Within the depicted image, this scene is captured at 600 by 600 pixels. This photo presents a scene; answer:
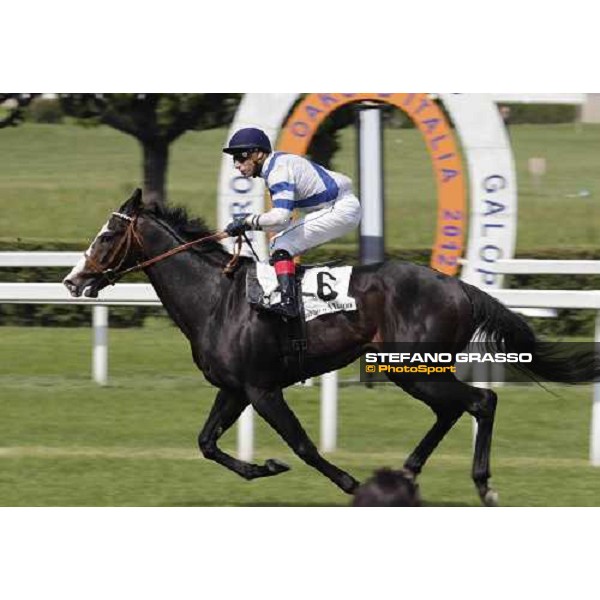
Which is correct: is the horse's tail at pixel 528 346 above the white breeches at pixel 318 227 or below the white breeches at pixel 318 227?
below

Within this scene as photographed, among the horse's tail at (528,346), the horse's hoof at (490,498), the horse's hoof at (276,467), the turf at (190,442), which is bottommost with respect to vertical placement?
the turf at (190,442)

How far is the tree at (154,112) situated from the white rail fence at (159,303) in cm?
401

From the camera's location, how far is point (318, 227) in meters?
6.47

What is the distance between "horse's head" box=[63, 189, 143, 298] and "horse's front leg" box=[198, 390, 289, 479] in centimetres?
83

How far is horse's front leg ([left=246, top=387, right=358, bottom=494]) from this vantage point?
602cm

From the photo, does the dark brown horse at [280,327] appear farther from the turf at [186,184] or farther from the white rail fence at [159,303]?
the turf at [186,184]

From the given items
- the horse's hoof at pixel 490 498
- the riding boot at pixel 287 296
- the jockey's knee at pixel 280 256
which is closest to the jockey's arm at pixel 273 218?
the jockey's knee at pixel 280 256

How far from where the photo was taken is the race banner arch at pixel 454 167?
9.66m

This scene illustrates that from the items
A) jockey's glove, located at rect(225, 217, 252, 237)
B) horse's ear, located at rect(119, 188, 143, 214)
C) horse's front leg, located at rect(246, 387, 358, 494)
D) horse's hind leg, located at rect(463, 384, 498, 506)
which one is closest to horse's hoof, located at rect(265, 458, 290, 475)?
horse's front leg, located at rect(246, 387, 358, 494)

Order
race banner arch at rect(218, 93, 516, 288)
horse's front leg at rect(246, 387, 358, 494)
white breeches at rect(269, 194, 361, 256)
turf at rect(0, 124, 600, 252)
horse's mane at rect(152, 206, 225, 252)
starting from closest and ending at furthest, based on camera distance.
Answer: horse's front leg at rect(246, 387, 358, 494)
white breeches at rect(269, 194, 361, 256)
horse's mane at rect(152, 206, 225, 252)
race banner arch at rect(218, 93, 516, 288)
turf at rect(0, 124, 600, 252)

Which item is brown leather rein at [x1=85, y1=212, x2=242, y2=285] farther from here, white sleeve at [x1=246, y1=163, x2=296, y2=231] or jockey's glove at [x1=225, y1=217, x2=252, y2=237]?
white sleeve at [x1=246, y1=163, x2=296, y2=231]

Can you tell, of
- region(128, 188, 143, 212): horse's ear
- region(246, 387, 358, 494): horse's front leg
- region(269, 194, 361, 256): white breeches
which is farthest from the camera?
region(128, 188, 143, 212): horse's ear

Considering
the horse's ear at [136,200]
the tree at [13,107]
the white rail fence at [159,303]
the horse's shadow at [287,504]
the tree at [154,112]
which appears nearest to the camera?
the horse's shadow at [287,504]

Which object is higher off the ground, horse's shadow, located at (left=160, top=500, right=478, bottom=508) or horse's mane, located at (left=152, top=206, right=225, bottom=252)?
horse's mane, located at (left=152, top=206, right=225, bottom=252)
